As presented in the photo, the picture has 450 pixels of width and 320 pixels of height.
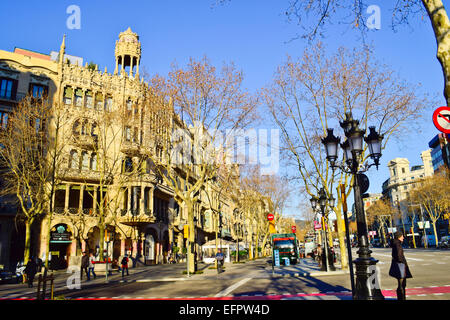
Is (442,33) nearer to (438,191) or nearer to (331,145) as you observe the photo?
(331,145)

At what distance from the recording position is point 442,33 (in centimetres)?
627

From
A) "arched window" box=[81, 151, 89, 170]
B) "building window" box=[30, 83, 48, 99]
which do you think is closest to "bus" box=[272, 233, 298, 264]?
"arched window" box=[81, 151, 89, 170]

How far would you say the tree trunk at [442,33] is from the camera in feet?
20.2

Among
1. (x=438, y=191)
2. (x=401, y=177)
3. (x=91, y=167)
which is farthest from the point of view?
(x=401, y=177)

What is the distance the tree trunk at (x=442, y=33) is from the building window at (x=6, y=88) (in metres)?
38.4

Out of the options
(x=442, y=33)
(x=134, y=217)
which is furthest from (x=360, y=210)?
(x=134, y=217)

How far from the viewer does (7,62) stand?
35094 millimetres

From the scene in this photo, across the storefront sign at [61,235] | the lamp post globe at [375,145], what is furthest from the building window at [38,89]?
the lamp post globe at [375,145]

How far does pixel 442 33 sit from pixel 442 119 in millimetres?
1781

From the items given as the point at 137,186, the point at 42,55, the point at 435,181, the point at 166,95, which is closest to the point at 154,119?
the point at 166,95

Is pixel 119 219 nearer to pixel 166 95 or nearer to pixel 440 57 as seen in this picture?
pixel 166 95
